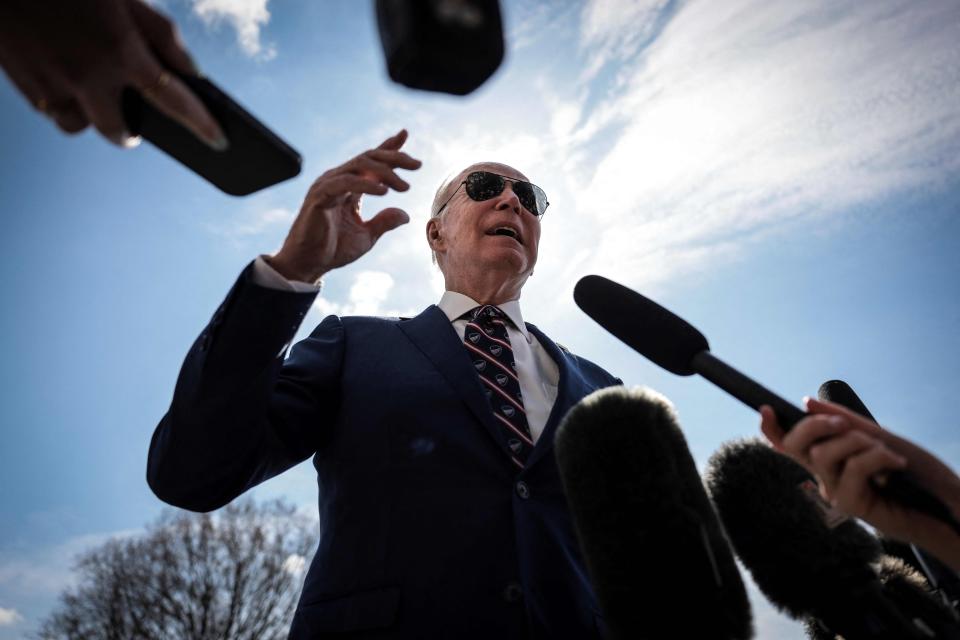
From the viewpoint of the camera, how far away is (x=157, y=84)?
122cm

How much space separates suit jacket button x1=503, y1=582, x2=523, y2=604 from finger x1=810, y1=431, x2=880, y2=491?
3.41ft

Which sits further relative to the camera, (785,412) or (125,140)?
(785,412)

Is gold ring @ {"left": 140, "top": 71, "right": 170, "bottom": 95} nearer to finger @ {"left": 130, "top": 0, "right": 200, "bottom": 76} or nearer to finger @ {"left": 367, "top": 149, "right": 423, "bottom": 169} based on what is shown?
finger @ {"left": 130, "top": 0, "right": 200, "bottom": 76}

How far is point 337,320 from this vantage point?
3.10 metres

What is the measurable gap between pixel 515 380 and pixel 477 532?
88 cm

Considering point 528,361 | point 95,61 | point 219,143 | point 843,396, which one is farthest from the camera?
point 528,361

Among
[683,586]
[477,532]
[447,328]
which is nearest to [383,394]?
[447,328]

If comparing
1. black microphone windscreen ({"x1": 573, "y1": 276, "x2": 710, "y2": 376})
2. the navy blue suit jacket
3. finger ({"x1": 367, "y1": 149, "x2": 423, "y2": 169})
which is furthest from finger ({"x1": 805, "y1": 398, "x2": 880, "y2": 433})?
finger ({"x1": 367, "y1": 149, "x2": 423, "y2": 169})

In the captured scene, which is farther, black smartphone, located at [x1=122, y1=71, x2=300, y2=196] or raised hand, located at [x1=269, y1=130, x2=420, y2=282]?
raised hand, located at [x1=269, y1=130, x2=420, y2=282]

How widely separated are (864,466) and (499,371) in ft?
5.47

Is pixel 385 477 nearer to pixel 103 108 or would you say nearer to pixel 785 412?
pixel 785 412

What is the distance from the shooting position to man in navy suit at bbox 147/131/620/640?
6.36 ft

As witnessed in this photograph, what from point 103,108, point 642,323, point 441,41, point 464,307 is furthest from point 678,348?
point 464,307

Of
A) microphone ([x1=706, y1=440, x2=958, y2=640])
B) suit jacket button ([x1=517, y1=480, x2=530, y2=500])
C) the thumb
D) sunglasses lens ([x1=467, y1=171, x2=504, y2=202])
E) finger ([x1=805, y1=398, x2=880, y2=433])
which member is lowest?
microphone ([x1=706, y1=440, x2=958, y2=640])
